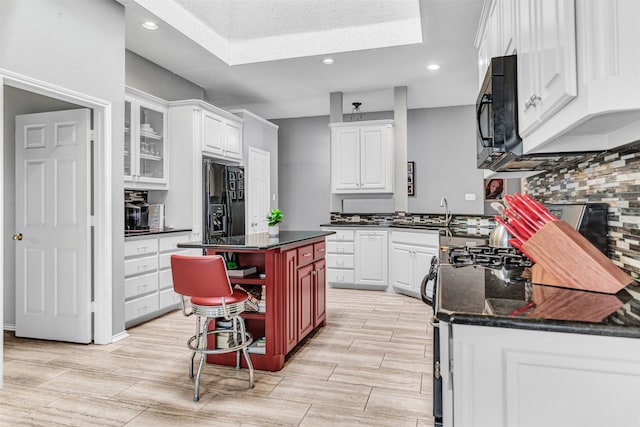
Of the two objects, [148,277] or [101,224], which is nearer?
[101,224]

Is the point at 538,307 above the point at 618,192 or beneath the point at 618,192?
beneath

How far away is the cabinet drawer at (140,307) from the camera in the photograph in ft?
12.1

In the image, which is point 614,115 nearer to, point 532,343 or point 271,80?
point 532,343

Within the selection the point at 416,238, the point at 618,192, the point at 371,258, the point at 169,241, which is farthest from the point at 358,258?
the point at 618,192

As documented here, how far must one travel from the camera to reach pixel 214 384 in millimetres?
2531

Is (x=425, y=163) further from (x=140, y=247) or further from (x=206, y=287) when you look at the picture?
(x=206, y=287)

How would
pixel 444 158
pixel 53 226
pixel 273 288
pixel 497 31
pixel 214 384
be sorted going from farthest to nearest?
1. pixel 444 158
2. pixel 53 226
3. pixel 273 288
4. pixel 214 384
5. pixel 497 31

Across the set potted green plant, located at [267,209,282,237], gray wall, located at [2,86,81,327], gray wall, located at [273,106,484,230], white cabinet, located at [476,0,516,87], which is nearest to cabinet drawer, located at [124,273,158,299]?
gray wall, located at [2,86,81,327]

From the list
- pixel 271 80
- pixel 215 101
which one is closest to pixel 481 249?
pixel 271 80

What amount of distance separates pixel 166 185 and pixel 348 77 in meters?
2.62

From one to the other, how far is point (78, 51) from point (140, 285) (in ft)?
6.69

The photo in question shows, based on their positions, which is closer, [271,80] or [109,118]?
[109,118]

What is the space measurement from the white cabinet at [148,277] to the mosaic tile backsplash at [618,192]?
3.45 m

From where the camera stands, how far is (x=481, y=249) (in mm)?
2162
